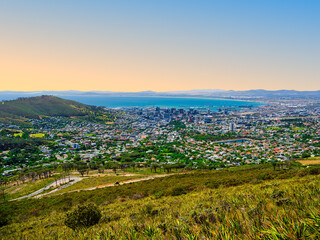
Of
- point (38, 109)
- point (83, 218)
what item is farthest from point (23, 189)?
point (38, 109)

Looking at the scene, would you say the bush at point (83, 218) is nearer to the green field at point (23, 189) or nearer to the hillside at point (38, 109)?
the green field at point (23, 189)

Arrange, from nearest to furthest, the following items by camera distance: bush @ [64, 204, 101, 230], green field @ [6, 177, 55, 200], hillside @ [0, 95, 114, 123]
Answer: bush @ [64, 204, 101, 230]
green field @ [6, 177, 55, 200]
hillside @ [0, 95, 114, 123]

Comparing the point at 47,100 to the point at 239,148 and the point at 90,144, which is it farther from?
the point at 239,148

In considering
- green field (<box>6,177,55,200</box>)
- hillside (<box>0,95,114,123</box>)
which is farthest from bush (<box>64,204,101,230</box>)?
hillside (<box>0,95,114,123</box>)

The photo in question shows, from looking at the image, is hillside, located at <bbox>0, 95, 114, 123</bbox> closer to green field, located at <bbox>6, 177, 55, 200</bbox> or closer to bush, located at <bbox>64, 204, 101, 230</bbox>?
green field, located at <bbox>6, 177, 55, 200</bbox>

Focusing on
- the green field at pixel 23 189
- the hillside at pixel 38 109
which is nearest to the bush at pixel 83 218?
the green field at pixel 23 189

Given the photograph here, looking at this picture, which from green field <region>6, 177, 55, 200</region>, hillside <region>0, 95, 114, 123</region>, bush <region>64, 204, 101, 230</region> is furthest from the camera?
hillside <region>0, 95, 114, 123</region>
